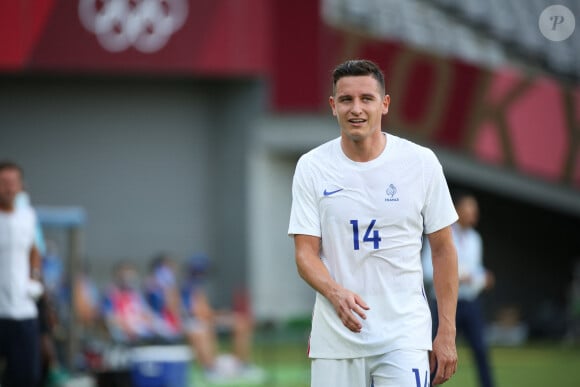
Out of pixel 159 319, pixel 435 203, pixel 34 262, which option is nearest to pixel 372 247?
pixel 435 203

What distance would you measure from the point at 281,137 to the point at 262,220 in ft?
5.49

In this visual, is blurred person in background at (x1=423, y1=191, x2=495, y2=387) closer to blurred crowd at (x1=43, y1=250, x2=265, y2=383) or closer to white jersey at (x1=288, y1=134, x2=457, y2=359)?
blurred crowd at (x1=43, y1=250, x2=265, y2=383)

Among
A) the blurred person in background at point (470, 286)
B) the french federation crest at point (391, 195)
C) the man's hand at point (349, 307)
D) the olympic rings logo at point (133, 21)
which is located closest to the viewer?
the man's hand at point (349, 307)

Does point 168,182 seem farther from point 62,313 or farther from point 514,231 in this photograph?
point 62,313

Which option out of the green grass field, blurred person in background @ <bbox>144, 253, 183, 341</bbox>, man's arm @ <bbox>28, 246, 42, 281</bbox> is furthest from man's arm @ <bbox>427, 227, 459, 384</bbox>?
blurred person in background @ <bbox>144, 253, 183, 341</bbox>

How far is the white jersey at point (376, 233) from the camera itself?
615cm

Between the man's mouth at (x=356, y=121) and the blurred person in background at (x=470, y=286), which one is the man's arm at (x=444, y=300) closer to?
the man's mouth at (x=356, y=121)

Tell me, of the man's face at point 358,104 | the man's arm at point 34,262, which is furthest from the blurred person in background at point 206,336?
the man's face at point 358,104

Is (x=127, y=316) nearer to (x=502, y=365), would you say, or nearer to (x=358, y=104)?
(x=502, y=365)

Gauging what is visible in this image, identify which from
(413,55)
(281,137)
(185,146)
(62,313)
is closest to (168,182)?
(185,146)

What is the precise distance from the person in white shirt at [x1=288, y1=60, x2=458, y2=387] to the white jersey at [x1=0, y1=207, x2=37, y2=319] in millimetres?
4928

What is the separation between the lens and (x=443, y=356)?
6195 mm

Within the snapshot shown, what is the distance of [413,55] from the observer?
2570cm

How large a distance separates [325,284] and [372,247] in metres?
0.30
